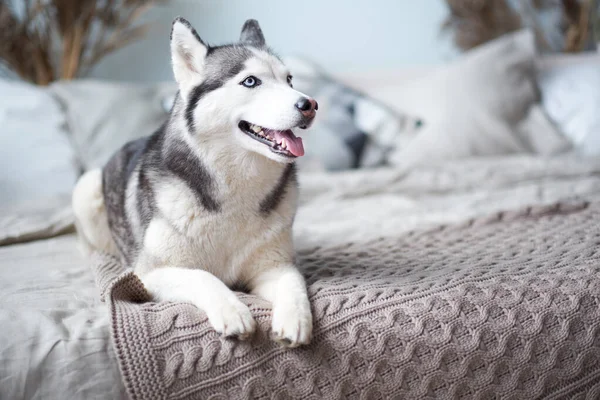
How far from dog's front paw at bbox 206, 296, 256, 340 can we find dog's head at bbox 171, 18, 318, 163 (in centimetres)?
32

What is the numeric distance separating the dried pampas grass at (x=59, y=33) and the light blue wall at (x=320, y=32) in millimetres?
204

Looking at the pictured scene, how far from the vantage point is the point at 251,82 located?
4.02ft

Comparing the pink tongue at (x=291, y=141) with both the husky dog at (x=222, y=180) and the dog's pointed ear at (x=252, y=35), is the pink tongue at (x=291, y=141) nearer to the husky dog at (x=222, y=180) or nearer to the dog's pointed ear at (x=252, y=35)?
the husky dog at (x=222, y=180)

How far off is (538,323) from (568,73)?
2182 mm

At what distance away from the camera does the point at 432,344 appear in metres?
1.08

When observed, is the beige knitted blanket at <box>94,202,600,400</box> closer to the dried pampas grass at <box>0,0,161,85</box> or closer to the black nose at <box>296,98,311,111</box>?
the black nose at <box>296,98,311,111</box>

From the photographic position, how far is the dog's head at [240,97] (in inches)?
45.5

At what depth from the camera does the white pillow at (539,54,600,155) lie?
2.64 meters

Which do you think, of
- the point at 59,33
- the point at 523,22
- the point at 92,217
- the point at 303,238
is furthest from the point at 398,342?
the point at 523,22

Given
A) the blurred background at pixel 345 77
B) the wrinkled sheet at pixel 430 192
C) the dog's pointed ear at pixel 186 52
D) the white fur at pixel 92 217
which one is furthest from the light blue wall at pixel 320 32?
the dog's pointed ear at pixel 186 52

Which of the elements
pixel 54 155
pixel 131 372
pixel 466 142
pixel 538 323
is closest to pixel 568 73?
pixel 466 142

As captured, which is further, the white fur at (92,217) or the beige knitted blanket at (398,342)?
the white fur at (92,217)

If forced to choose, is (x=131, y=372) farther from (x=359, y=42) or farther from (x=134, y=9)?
(x=359, y=42)

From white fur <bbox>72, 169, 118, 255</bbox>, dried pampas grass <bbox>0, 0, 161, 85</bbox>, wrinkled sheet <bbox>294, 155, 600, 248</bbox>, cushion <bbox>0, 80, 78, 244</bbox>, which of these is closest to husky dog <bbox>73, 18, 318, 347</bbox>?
white fur <bbox>72, 169, 118, 255</bbox>
